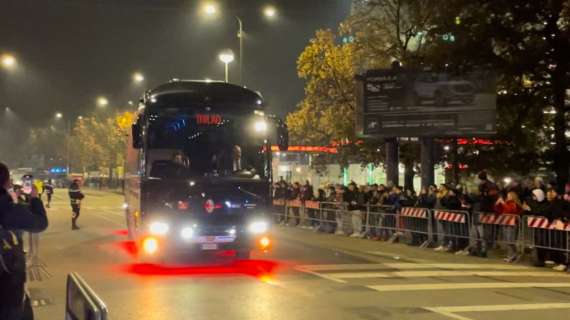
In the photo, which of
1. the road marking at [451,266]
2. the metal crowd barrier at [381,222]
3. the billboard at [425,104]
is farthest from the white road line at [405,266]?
the billboard at [425,104]

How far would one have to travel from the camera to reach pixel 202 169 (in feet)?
44.1

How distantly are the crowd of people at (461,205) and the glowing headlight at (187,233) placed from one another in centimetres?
739

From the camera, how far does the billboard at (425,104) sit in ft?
66.3

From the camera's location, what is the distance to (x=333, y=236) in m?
22.1

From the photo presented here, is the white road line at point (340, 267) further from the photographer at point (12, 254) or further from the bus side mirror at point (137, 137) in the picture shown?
the photographer at point (12, 254)

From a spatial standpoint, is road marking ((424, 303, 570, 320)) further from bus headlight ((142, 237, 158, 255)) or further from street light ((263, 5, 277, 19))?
street light ((263, 5, 277, 19))

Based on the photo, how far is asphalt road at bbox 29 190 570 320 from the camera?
928 centimetres

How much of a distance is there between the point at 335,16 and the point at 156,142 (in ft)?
108

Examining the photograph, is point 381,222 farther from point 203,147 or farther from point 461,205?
point 203,147

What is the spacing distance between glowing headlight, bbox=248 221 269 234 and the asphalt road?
2.48ft

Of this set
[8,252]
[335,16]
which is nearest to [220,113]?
[8,252]

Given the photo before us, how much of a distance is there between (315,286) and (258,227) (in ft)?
8.14

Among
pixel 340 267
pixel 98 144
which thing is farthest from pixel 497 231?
pixel 98 144

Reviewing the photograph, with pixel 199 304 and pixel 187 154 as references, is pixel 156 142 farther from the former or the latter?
pixel 199 304
